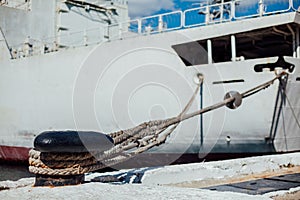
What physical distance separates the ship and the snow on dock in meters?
3.85

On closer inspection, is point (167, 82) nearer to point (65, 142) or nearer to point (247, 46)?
point (247, 46)

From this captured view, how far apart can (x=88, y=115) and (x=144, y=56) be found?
2900 millimetres

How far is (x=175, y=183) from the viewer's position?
13.6 feet

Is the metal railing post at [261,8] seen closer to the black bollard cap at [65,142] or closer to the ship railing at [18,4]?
the black bollard cap at [65,142]

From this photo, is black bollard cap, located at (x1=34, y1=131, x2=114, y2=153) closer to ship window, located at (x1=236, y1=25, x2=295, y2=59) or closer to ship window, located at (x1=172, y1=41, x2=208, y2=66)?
ship window, located at (x1=236, y1=25, x2=295, y2=59)

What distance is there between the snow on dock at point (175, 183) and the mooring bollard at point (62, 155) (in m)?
0.11

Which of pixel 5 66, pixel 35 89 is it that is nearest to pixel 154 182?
pixel 35 89

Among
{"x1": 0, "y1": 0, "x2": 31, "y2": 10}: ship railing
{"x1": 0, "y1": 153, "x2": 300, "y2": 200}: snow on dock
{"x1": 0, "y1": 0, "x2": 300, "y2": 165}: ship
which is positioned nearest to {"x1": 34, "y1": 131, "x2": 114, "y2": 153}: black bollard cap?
{"x1": 0, "y1": 153, "x2": 300, "y2": 200}: snow on dock

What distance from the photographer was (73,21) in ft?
58.1

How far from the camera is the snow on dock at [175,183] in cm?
243

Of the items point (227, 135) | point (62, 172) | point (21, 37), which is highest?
point (21, 37)

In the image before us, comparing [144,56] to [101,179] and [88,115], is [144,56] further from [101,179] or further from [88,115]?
[101,179]

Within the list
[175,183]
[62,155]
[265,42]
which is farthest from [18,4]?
[62,155]

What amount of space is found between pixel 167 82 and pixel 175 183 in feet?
22.5
